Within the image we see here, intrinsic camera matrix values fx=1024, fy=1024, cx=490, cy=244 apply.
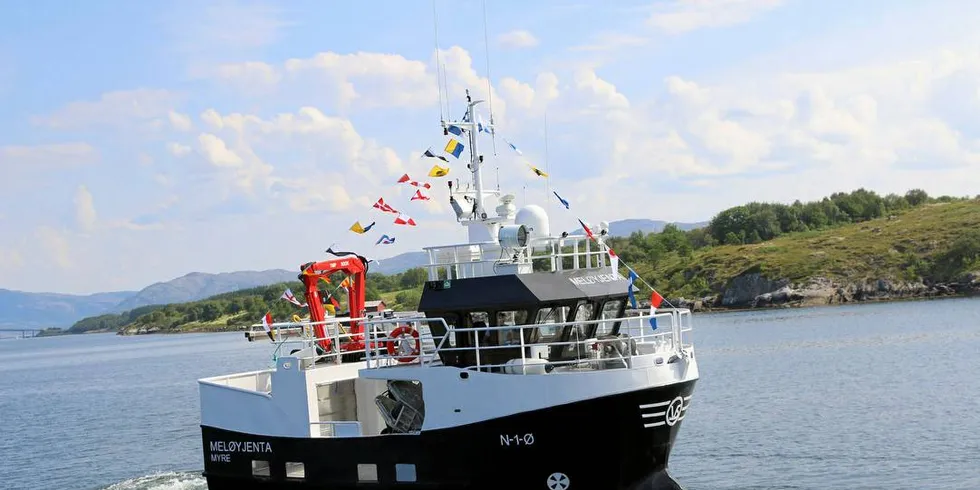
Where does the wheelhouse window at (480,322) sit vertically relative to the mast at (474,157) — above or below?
below

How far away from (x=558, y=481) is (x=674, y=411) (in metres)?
2.40

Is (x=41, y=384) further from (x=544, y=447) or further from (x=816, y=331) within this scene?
(x=544, y=447)

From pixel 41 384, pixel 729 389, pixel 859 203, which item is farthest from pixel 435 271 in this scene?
pixel 859 203

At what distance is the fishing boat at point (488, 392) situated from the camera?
56.0 feet

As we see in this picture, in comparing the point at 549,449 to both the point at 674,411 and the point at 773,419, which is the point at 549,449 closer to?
the point at 674,411

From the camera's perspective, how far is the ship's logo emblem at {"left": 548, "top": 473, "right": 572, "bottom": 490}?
17.1 meters

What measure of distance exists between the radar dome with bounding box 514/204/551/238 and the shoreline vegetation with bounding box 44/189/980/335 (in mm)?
53430

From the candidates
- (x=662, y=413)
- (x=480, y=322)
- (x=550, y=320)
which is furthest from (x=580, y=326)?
(x=662, y=413)

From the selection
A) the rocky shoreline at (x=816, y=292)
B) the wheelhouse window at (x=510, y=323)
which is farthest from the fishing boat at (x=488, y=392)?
the rocky shoreline at (x=816, y=292)

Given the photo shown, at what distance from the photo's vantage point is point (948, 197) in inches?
5664

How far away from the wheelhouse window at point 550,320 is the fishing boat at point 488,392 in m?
0.03

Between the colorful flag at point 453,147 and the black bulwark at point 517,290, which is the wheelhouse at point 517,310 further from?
the colorful flag at point 453,147

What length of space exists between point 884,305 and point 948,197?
6393 centimetres

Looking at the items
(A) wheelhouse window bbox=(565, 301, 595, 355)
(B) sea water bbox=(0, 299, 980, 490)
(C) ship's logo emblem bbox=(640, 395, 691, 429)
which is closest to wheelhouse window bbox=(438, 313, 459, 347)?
(A) wheelhouse window bbox=(565, 301, 595, 355)
